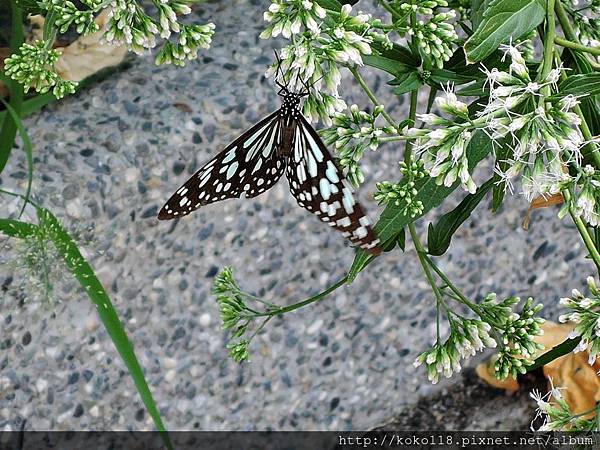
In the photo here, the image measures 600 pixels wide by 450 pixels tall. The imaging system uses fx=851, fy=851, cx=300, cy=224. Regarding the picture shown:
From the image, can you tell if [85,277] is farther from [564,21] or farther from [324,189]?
[564,21]

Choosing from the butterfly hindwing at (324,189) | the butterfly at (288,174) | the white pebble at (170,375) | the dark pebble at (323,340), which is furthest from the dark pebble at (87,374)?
the butterfly hindwing at (324,189)

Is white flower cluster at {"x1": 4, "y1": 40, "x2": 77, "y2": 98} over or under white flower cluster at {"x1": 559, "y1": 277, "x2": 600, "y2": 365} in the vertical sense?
over

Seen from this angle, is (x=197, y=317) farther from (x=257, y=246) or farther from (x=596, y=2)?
(x=596, y=2)

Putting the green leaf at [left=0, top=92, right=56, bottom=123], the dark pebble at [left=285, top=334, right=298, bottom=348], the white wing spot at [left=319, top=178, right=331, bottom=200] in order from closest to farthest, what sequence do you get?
the white wing spot at [left=319, top=178, right=331, bottom=200], the green leaf at [left=0, top=92, right=56, bottom=123], the dark pebble at [left=285, top=334, right=298, bottom=348]

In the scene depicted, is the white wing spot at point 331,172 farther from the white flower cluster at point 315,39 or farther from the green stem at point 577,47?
the green stem at point 577,47

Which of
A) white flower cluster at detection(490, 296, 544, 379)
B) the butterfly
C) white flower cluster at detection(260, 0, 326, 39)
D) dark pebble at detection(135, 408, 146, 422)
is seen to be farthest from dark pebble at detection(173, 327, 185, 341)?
white flower cluster at detection(260, 0, 326, 39)

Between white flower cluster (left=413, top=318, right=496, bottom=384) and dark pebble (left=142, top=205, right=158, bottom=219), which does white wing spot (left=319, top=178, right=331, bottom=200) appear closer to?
white flower cluster (left=413, top=318, right=496, bottom=384)
